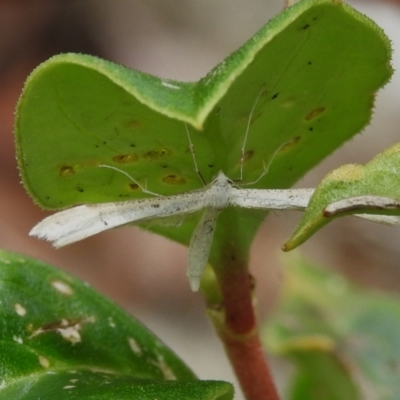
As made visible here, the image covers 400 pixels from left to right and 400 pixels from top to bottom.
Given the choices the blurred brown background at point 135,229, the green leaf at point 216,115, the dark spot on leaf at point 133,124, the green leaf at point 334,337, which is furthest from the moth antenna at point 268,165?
the blurred brown background at point 135,229

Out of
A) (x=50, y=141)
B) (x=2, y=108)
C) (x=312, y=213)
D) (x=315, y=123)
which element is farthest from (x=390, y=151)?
(x=2, y=108)

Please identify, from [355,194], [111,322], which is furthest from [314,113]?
[111,322]

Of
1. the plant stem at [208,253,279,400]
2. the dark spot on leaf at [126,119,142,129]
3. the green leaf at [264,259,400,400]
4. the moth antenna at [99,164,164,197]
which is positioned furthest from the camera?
the green leaf at [264,259,400,400]

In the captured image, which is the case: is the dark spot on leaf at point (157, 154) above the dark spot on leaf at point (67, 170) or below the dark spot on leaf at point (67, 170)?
below

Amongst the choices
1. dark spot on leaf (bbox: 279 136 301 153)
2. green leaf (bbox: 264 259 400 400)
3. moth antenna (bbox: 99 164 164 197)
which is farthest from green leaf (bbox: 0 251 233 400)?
green leaf (bbox: 264 259 400 400)

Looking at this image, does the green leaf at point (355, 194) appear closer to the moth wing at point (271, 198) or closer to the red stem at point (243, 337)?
the moth wing at point (271, 198)

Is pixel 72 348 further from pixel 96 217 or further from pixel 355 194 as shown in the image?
pixel 355 194

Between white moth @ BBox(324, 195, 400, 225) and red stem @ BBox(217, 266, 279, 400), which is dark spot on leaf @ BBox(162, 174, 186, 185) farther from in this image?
white moth @ BBox(324, 195, 400, 225)
